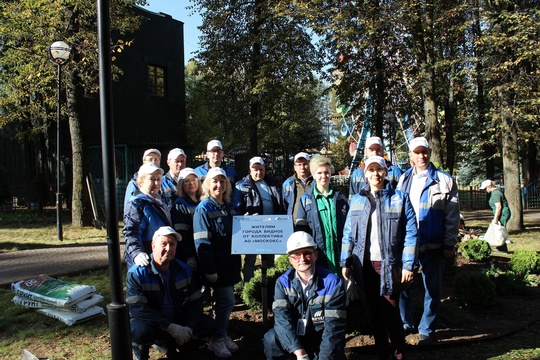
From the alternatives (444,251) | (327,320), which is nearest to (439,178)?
(444,251)

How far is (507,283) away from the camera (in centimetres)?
686

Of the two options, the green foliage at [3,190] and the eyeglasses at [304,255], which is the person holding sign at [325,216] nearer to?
the eyeglasses at [304,255]

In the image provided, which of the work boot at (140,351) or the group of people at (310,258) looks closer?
the group of people at (310,258)

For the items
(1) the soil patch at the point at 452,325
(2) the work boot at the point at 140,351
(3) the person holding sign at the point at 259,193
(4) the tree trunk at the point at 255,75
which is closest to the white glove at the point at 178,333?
(2) the work boot at the point at 140,351

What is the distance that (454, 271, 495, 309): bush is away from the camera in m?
5.98

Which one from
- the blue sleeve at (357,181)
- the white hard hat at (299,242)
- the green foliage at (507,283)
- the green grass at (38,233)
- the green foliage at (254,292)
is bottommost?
the green foliage at (507,283)

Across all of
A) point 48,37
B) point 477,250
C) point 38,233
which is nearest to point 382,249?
point 477,250

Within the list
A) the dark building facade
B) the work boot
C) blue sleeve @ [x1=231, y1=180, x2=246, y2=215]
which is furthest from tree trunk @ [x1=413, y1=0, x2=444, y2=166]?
the dark building facade

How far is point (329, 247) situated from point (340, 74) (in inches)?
580

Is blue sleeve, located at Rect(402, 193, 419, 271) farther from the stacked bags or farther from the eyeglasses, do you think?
the stacked bags

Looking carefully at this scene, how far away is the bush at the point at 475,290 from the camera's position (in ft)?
19.6

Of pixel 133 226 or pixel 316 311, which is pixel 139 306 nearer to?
pixel 133 226

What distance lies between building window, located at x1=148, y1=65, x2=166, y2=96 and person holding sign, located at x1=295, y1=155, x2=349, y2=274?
21.7 m

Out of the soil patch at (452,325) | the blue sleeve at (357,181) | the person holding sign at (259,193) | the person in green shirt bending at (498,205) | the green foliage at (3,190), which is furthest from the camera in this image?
the green foliage at (3,190)
